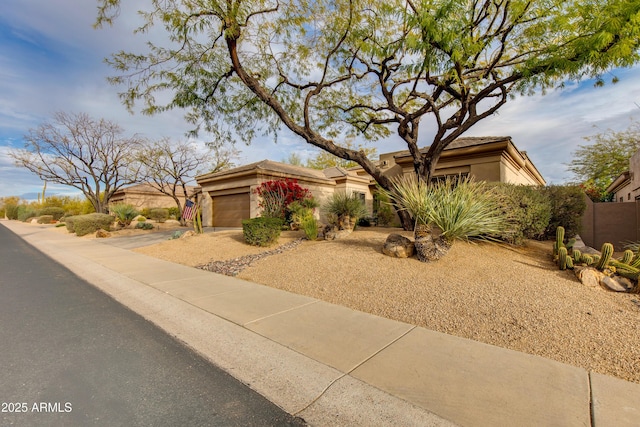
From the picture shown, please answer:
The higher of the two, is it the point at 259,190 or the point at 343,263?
the point at 259,190

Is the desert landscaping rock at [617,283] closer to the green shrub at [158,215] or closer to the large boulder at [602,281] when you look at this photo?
the large boulder at [602,281]

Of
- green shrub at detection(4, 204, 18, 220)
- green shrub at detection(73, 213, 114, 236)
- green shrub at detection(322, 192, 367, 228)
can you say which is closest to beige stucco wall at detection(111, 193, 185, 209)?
green shrub at detection(73, 213, 114, 236)

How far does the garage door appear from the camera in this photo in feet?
59.2

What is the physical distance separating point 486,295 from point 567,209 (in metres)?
5.19

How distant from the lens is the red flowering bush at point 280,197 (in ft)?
46.1

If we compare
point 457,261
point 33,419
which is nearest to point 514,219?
point 457,261

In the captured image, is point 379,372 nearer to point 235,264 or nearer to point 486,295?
point 486,295

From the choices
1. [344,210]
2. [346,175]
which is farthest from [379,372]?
[346,175]

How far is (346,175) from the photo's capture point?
70.5 ft

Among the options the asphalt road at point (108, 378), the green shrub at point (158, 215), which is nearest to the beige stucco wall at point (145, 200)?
the green shrub at point (158, 215)

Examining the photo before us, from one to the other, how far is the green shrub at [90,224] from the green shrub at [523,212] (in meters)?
21.2

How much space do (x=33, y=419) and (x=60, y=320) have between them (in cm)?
273

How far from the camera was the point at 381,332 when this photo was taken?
3932 millimetres

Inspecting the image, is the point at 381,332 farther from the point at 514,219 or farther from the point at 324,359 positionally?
the point at 514,219
